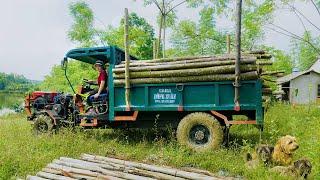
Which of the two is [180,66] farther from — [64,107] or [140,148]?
[64,107]

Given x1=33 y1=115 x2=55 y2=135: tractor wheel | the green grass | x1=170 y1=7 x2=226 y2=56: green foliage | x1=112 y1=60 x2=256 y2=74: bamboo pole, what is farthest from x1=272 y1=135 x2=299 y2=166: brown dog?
x1=170 y1=7 x2=226 y2=56: green foliage

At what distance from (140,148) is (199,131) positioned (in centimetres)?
142

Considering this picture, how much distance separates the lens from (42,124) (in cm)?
1129

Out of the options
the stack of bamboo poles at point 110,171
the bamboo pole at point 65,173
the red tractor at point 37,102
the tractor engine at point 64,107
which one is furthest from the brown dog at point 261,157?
the red tractor at point 37,102

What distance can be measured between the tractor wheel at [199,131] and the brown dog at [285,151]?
67.2 inches

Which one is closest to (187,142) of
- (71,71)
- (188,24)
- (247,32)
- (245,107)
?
(245,107)

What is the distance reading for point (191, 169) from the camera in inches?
294

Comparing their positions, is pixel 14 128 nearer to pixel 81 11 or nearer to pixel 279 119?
Answer: pixel 279 119

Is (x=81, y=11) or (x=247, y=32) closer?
(x=247, y=32)

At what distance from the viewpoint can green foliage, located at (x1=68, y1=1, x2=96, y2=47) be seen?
115 ft

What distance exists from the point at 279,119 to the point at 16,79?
15901 centimetres

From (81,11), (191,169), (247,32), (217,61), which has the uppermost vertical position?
(81,11)

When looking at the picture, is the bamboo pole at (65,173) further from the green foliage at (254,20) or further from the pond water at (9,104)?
the pond water at (9,104)

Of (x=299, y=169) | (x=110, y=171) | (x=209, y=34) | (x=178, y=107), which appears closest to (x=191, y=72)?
(x=178, y=107)
